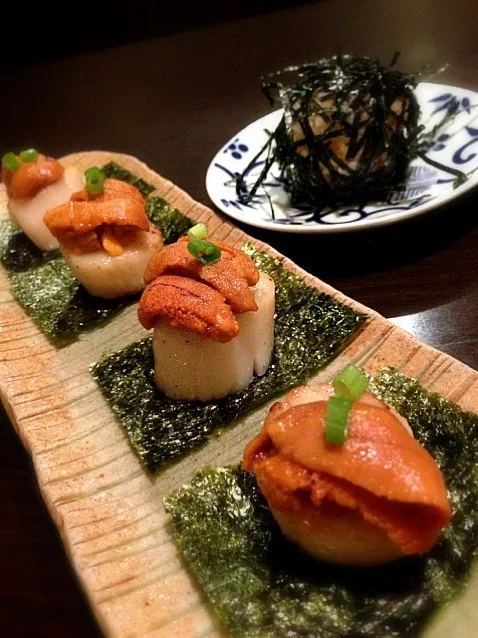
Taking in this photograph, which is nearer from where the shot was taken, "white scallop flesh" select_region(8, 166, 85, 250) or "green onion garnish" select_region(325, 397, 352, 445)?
"green onion garnish" select_region(325, 397, 352, 445)

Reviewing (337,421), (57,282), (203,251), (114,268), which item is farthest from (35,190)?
(337,421)

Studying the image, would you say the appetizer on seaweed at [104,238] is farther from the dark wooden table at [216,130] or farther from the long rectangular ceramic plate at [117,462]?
the dark wooden table at [216,130]

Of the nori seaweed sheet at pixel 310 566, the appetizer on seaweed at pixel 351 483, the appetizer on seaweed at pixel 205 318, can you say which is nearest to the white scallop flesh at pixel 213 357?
the appetizer on seaweed at pixel 205 318

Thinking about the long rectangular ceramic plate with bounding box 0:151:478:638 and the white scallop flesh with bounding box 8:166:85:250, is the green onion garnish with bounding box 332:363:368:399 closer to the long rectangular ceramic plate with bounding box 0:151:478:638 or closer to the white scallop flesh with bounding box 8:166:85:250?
the long rectangular ceramic plate with bounding box 0:151:478:638

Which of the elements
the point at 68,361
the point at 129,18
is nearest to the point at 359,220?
the point at 68,361

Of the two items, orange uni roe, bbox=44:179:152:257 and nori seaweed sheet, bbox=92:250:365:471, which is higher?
orange uni roe, bbox=44:179:152:257

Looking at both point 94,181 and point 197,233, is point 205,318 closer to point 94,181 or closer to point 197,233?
point 197,233

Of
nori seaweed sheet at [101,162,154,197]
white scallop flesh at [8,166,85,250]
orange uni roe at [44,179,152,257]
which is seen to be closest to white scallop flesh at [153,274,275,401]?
orange uni roe at [44,179,152,257]

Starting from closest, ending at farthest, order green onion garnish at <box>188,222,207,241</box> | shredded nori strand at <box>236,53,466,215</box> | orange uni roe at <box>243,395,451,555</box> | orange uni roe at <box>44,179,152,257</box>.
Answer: orange uni roe at <box>243,395,451,555</box> < green onion garnish at <box>188,222,207,241</box> < orange uni roe at <box>44,179,152,257</box> < shredded nori strand at <box>236,53,466,215</box>
